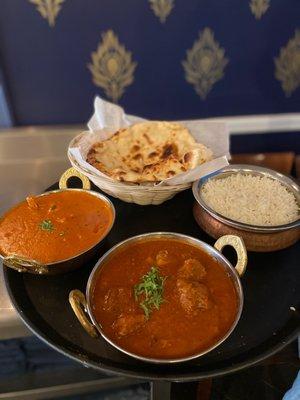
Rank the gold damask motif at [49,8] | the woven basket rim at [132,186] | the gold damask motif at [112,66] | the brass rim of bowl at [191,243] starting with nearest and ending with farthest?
1. the brass rim of bowl at [191,243]
2. the woven basket rim at [132,186]
3. the gold damask motif at [49,8]
4. the gold damask motif at [112,66]

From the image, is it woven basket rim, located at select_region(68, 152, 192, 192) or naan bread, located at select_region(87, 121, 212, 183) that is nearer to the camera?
woven basket rim, located at select_region(68, 152, 192, 192)

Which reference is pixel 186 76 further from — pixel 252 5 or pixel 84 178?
pixel 84 178

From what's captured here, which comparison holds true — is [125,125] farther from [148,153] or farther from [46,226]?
[46,226]

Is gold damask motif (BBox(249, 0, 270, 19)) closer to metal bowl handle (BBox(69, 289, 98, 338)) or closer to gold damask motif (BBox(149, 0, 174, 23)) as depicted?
gold damask motif (BBox(149, 0, 174, 23))

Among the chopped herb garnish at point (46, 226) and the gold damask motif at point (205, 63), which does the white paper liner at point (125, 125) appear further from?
the gold damask motif at point (205, 63)

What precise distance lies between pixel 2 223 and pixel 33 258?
0.73ft

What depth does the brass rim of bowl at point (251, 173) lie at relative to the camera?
1203mm

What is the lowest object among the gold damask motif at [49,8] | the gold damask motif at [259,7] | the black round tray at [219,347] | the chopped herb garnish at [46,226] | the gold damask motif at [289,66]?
the black round tray at [219,347]

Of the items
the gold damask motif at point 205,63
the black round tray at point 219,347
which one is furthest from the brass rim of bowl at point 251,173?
the gold damask motif at point 205,63

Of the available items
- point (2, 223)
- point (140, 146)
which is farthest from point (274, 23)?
point (2, 223)

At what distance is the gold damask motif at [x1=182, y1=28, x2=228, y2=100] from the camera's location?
6.98 ft

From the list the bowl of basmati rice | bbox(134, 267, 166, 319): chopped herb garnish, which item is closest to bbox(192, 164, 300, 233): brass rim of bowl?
the bowl of basmati rice

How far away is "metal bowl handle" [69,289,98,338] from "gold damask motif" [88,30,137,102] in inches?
61.3

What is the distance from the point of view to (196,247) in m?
1.19
